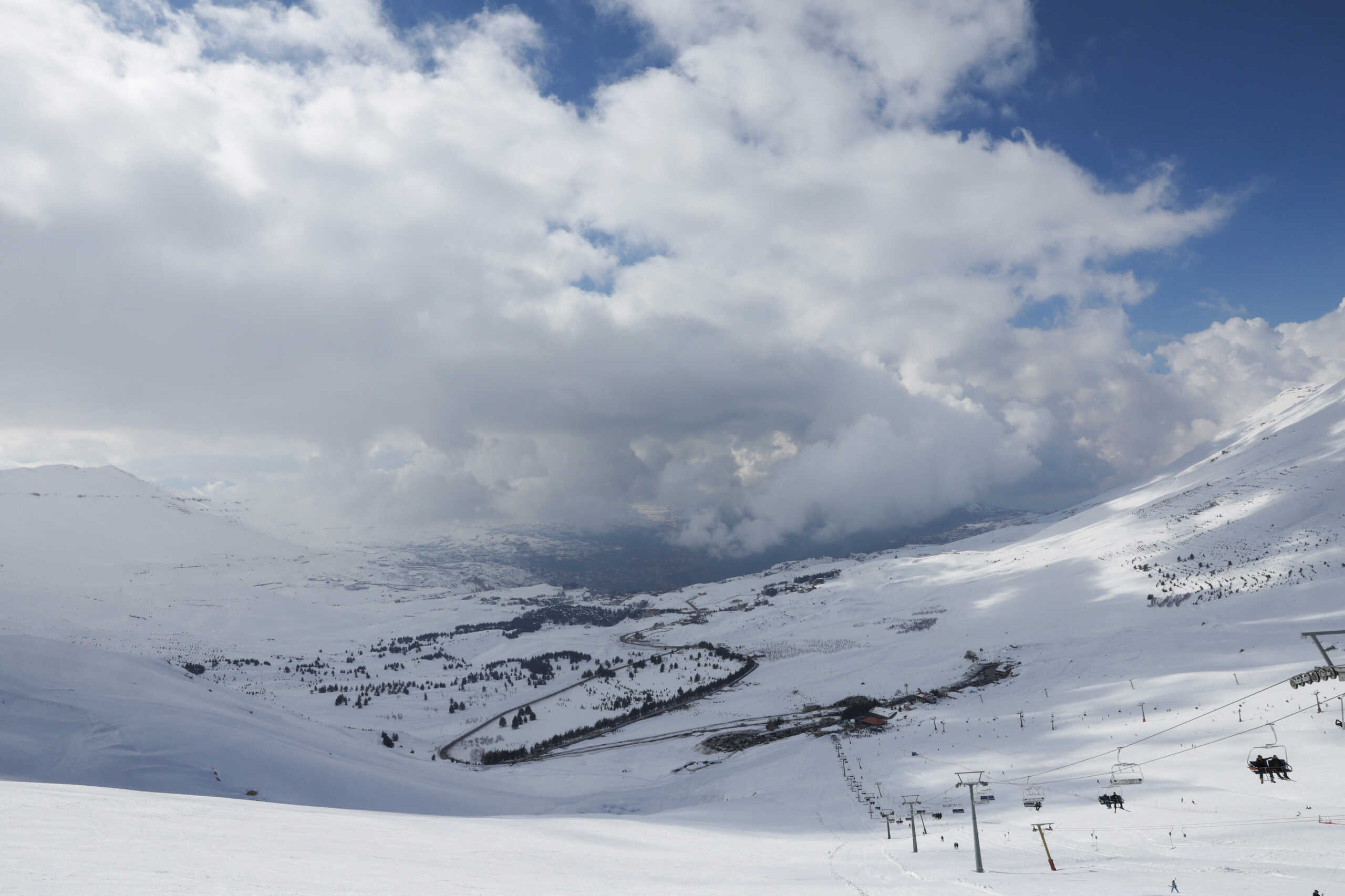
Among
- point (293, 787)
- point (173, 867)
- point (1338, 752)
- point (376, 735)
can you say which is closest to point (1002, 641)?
point (1338, 752)

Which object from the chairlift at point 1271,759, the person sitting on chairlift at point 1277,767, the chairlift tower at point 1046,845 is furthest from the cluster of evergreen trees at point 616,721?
the person sitting on chairlift at point 1277,767

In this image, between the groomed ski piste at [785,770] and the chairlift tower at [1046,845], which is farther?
the chairlift tower at [1046,845]

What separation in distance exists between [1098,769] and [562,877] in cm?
5372

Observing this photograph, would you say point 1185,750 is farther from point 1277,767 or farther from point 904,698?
point 904,698

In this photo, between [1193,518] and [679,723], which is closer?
[679,723]

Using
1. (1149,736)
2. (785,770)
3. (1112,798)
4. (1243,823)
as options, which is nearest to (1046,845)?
(1112,798)

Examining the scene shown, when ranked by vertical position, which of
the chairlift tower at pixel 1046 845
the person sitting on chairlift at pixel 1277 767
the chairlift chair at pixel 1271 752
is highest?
the person sitting on chairlift at pixel 1277 767

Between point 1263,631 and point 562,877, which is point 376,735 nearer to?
point 562,877

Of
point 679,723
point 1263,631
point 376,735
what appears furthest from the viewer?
point 679,723

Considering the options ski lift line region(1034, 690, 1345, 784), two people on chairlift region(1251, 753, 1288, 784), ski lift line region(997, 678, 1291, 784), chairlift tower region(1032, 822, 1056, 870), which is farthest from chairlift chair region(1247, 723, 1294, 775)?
chairlift tower region(1032, 822, 1056, 870)

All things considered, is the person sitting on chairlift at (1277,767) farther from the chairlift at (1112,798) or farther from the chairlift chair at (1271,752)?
the chairlift at (1112,798)

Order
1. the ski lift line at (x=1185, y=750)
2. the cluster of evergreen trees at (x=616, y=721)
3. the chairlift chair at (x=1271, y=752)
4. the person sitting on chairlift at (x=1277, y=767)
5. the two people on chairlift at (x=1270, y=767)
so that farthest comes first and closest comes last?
the cluster of evergreen trees at (x=616, y=721) < the ski lift line at (x=1185, y=750) < the chairlift chair at (x=1271, y=752) < the person sitting on chairlift at (x=1277, y=767) < the two people on chairlift at (x=1270, y=767)

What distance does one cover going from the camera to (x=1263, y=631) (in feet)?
296

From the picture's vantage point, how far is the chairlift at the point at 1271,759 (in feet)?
108
